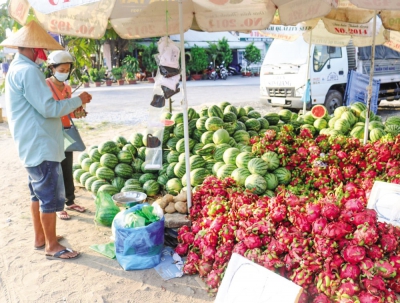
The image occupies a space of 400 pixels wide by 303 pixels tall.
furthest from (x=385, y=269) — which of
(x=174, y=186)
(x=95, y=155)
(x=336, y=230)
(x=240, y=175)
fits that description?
(x=95, y=155)

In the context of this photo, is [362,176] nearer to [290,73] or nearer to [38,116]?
[38,116]

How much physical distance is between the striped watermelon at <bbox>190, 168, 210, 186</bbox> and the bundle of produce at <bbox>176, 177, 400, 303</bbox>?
1107 millimetres

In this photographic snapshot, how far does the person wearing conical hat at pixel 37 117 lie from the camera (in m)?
3.31

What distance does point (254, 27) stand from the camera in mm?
4000

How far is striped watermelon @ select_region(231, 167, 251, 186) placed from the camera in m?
4.04

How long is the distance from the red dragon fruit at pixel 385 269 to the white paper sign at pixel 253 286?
593 millimetres

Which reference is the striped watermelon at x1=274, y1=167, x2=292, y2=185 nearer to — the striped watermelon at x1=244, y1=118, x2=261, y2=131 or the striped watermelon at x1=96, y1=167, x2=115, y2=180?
the striped watermelon at x1=244, y1=118, x2=261, y2=131

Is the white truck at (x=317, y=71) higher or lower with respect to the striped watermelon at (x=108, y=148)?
higher

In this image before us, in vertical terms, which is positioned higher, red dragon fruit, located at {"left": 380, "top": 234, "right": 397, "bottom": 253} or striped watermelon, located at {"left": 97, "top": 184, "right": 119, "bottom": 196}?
red dragon fruit, located at {"left": 380, "top": 234, "right": 397, "bottom": 253}

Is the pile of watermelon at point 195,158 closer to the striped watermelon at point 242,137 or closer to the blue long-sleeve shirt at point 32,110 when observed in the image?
the striped watermelon at point 242,137

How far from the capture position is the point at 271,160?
159 inches

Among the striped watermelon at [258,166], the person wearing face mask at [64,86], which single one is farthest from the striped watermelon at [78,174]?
the striped watermelon at [258,166]

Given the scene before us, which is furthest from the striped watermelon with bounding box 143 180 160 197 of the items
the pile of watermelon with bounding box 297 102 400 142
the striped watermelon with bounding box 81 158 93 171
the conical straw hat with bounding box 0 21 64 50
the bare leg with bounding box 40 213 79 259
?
the pile of watermelon with bounding box 297 102 400 142

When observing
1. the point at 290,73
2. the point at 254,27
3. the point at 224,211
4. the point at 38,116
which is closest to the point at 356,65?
the point at 290,73
